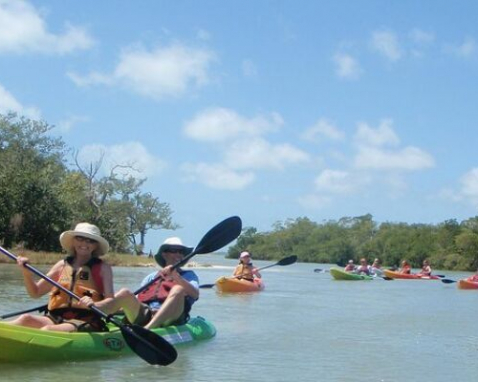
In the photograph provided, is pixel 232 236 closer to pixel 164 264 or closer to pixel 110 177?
pixel 164 264

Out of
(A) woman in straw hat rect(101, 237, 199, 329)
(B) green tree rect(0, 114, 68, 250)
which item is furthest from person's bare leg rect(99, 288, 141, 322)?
(B) green tree rect(0, 114, 68, 250)

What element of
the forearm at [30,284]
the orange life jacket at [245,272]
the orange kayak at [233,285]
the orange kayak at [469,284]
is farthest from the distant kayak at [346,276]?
the forearm at [30,284]

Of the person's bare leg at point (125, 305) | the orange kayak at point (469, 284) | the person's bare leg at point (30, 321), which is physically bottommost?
the person's bare leg at point (30, 321)

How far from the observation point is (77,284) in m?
6.80

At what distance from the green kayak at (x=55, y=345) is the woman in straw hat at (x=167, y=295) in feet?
1.35

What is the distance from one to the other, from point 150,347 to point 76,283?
822 mm

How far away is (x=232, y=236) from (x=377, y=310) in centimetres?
649

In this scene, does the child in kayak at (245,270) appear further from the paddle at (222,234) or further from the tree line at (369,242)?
the tree line at (369,242)

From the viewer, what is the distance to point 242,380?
6.67 meters

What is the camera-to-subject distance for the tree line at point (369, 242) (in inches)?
2427

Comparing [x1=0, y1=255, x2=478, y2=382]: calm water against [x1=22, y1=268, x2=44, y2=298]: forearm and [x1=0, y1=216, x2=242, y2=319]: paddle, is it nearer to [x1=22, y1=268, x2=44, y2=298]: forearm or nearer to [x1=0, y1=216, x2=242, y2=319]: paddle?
[x1=22, y1=268, x2=44, y2=298]: forearm

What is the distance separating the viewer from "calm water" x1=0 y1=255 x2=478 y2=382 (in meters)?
6.79

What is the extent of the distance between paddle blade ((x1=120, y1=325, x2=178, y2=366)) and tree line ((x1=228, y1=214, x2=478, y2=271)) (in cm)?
5463

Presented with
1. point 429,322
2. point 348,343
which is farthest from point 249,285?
point 348,343
